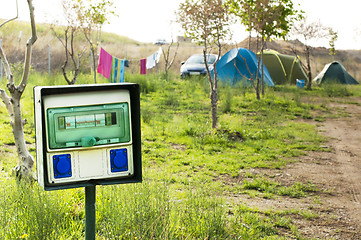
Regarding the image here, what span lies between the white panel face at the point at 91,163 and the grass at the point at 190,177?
1.05m

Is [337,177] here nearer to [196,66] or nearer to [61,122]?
[61,122]

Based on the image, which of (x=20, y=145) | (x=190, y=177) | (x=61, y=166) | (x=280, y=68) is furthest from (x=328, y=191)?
(x=280, y=68)

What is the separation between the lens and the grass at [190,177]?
3.38 m

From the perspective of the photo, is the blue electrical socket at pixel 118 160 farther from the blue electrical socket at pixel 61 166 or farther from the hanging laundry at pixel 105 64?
the hanging laundry at pixel 105 64

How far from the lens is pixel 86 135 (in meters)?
2.11

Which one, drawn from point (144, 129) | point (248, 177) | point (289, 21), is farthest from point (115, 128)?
point (289, 21)

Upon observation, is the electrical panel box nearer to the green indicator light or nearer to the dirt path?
the green indicator light

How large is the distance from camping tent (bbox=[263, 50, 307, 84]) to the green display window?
17.8 meters

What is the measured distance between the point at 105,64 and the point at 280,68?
9.08 meters

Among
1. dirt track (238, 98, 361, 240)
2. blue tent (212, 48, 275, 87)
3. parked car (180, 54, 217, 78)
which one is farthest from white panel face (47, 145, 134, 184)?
parked car (180, 54, 217, 78)

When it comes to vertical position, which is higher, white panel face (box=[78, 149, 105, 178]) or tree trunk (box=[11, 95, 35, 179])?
white panel face (box=[78, 149, 105, 178])

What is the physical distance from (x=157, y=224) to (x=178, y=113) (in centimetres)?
810

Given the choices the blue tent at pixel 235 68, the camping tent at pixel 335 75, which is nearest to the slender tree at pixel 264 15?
the blue tent at pixel 235 68

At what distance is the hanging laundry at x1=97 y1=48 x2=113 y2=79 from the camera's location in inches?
531
